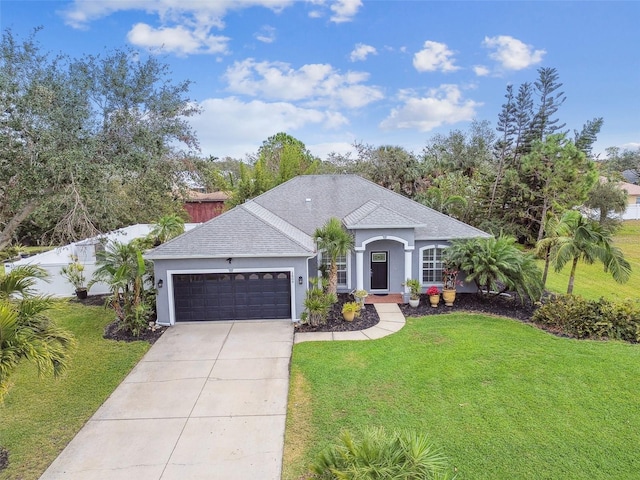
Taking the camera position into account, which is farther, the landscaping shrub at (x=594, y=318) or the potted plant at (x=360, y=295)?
the potted plant at (x=360, y=295)

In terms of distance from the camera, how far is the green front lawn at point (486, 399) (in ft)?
21.0

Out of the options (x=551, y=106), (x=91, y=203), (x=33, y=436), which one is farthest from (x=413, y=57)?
(x=33, y=436)

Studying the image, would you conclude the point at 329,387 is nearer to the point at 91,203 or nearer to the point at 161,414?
the point at 161,414

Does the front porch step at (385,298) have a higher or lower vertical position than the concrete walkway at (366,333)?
higher

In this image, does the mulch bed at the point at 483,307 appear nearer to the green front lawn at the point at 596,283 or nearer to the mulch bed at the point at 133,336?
the green front lawn at the point at 596,283

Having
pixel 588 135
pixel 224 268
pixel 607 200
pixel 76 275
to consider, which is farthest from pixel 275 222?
pixel 607 200

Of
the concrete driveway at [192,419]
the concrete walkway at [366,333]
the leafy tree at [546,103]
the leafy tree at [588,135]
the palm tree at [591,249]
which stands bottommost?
the concrete driveway at [192,419]

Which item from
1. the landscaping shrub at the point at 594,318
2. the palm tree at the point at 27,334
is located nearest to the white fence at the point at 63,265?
the palm tree at the point at 27,334

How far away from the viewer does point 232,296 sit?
1347 cm

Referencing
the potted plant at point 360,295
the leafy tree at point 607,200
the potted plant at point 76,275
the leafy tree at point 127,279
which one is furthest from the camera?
the leafy tree at point 607,200

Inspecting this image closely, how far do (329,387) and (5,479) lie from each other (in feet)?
19.7

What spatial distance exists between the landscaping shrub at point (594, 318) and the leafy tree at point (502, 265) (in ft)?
4.07

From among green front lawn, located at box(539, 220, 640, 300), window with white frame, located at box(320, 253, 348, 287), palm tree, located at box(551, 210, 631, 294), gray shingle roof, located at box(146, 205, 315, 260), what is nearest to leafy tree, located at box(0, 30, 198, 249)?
gray shingle roof, located at box(146, 205, 315, 260)

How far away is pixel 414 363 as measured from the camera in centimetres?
993
